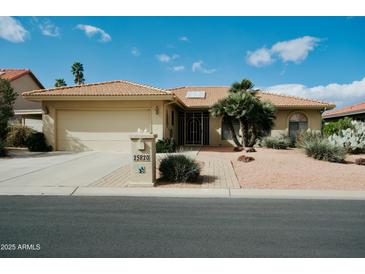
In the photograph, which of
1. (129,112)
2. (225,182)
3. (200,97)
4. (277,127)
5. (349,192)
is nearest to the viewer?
(349,192)

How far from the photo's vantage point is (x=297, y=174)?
403 inches

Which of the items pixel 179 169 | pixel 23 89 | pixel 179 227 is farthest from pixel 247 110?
pixel 23 89

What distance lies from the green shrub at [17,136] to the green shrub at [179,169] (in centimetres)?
1488

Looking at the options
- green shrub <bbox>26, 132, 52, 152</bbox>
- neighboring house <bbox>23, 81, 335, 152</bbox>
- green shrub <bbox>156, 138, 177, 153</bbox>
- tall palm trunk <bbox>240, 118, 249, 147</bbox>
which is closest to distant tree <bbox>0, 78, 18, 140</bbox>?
neighboring house <bbox>23, 81, 335, 152</bbox>

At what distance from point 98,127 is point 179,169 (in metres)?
9.43

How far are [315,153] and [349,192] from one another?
6.15 meters

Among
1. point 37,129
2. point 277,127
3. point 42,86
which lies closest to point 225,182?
point 277,127

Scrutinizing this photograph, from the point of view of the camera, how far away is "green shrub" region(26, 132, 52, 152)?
16.8 m

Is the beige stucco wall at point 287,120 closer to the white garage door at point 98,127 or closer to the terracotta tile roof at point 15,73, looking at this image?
the white garage door at point 98,127

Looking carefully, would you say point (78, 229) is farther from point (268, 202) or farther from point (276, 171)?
point (276, 171)

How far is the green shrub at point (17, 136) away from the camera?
20.2m

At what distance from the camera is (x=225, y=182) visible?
909 centimetres

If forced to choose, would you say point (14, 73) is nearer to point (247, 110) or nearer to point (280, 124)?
point (247, 110)

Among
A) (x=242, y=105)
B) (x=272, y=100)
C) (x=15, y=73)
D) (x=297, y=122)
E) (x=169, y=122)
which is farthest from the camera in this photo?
(x=15, y=73)
